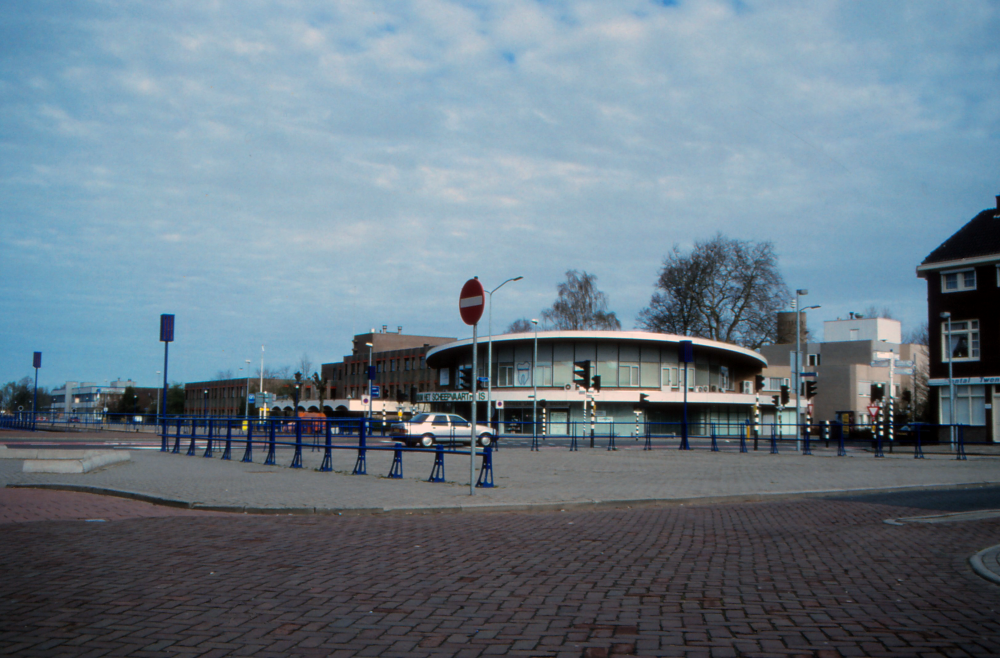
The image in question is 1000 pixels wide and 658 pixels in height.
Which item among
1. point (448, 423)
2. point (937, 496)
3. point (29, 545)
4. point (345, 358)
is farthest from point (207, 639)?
point (345, 358)

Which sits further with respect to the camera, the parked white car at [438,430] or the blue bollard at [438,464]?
the parked white car at [438,430]

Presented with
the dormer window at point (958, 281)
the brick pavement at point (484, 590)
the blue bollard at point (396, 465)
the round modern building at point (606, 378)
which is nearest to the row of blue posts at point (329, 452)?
the blue bollard at point (396, 465)

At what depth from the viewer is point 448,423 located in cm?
3284

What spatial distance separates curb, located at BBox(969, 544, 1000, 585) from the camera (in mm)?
6673

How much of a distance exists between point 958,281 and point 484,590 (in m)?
49.5

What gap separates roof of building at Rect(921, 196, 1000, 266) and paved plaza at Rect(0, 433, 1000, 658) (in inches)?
1537

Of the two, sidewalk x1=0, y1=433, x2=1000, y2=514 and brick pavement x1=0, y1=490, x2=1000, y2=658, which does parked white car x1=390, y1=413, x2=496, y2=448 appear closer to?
→ sidewalk x1=0, y1=433, x2=1000, y2=514

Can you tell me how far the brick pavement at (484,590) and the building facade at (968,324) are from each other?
41327mm

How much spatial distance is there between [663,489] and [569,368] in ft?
158

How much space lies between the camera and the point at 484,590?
5.99 m

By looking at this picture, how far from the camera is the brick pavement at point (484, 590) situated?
15.2 ft

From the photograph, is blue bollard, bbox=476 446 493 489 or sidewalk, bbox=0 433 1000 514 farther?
blue bollard, bbox=476 446 493 489

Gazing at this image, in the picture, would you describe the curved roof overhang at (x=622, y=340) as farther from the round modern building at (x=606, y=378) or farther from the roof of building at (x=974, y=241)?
the roof of building at (x=974, y=241)

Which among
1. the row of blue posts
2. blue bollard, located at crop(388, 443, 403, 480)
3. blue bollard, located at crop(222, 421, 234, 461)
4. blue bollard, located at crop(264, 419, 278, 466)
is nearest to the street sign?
Result: the row of blue posts
